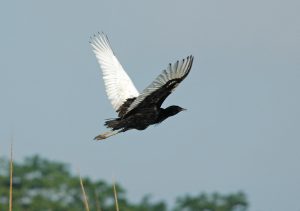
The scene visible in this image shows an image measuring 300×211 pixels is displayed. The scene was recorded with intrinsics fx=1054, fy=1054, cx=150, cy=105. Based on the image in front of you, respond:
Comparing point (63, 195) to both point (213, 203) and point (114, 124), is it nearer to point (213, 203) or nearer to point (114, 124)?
point (213, 203)

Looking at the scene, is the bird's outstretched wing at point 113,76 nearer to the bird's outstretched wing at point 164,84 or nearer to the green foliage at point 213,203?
the bird's outstretched wing at point 164,84

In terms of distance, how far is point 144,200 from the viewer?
4147 centimetres

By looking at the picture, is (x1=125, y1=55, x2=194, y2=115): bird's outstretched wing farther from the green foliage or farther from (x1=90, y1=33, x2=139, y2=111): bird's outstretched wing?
the green foliage

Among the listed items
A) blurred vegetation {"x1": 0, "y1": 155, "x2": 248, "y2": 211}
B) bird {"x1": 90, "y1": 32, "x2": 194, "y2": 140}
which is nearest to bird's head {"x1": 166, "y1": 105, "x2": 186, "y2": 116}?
bird {"x1": 90, "y1": 32, "x2": 194, "y2": 140}

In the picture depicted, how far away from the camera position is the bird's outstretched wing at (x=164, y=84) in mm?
8352

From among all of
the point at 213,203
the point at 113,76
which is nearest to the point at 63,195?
the point at 213,203

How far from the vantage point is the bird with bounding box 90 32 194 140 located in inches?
334

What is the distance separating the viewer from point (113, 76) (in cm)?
1041

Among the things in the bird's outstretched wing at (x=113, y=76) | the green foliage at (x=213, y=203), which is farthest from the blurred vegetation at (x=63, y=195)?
the bird's outstretched wing at (x=113, y=76)

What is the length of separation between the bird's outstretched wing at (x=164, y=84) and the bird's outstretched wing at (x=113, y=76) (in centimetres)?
67

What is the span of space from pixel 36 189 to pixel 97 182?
3689 millimetres

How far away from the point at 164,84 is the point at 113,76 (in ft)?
5.96

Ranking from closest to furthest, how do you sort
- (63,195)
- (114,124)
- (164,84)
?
(164,84), (114,124), (63,195)

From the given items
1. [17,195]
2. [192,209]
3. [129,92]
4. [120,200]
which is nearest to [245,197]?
[192,209]
